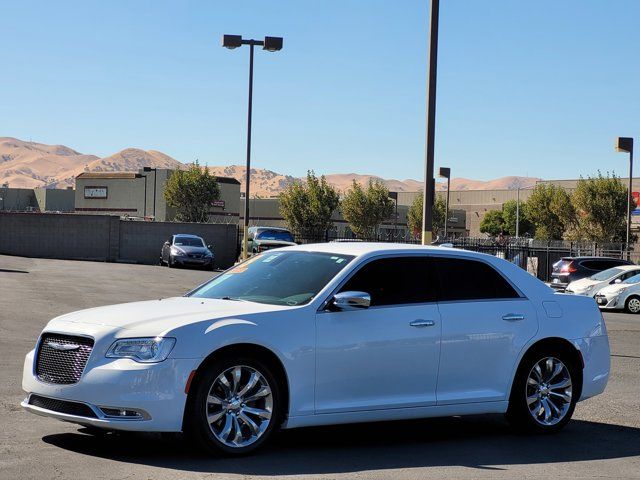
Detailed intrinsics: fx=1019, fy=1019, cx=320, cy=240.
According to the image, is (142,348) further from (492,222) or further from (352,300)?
(492,222)

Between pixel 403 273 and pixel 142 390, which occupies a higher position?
pixel 403 273

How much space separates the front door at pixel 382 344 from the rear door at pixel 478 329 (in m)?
0.15

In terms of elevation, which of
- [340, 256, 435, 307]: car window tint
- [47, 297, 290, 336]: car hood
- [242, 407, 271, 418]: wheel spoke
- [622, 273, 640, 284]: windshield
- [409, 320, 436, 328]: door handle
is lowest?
[242, 407, 271, 418]: wheel spoke

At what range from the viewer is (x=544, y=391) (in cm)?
919

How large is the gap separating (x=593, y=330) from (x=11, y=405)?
547 cm

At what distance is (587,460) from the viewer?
811 centimetres

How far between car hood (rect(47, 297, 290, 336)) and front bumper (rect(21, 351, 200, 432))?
11.3 inches

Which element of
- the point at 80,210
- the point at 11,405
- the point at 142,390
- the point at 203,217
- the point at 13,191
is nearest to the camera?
the point at 142,390

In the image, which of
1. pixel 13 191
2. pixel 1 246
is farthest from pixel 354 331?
pixel 13 191

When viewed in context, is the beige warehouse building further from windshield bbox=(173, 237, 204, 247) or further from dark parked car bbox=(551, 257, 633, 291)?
dark parked car bbox=(551, 257, 633, 291)

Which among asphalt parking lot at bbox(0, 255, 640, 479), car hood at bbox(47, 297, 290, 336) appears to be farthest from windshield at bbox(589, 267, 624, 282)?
car hood at bbox(47, 297, 290, 336)

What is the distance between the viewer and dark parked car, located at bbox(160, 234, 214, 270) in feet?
147

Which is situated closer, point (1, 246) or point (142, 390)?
point (142, 390)

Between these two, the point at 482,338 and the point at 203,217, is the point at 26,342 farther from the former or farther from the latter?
the point at 203,217
